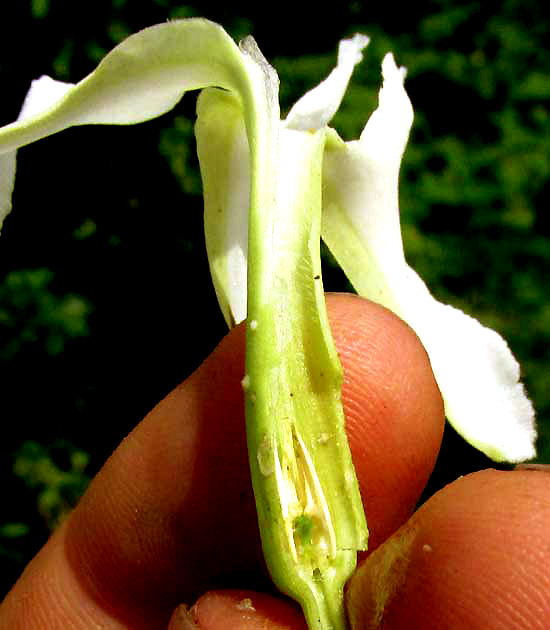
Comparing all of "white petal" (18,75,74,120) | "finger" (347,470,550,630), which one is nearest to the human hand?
"finger" (347,470,550,630)

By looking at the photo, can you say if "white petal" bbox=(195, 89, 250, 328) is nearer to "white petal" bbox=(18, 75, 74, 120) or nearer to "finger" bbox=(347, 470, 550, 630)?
"white petal" bbox=(18, 75, 74, 120)

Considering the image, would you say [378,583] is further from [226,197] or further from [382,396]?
[226,197]

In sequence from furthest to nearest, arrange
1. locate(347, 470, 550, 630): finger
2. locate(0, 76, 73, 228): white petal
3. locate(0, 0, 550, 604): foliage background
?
locate(0, 0, 550, 604): foliage background, locate(0, 76, 73, 228): white petal, locate(347, 470, 550, 630): finger

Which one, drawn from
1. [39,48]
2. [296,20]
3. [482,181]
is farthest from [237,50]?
[482,181]

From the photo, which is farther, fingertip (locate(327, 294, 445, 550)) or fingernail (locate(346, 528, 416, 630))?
fingertip (locate(327, 294, 445, 550))

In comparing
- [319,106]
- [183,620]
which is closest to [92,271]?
[319,106]

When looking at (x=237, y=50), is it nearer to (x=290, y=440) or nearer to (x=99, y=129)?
(x=290, y=440)

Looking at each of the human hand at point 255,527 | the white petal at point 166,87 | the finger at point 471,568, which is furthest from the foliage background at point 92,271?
the finger at point 471,568
